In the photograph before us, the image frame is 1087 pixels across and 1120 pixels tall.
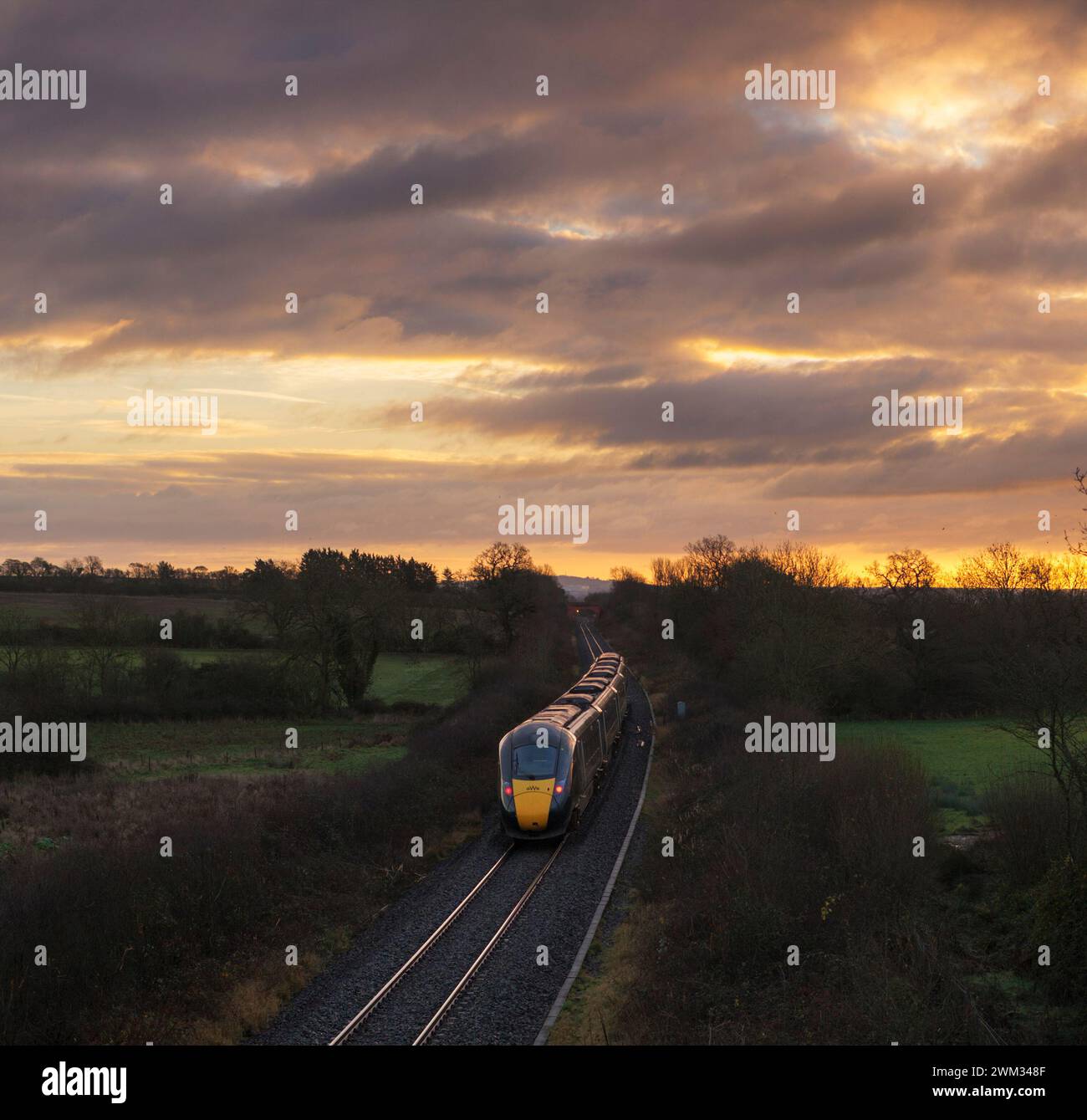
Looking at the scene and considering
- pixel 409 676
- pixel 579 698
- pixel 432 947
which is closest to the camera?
pixel 432 947

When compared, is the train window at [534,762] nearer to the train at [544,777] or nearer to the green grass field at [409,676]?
the train at [544,777]

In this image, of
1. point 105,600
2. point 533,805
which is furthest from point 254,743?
point 533,805

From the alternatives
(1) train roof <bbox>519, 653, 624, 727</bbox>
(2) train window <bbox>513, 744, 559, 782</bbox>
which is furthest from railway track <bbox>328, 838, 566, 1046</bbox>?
(1) train roof <bbox>519, 653, 624, 727</bbox>

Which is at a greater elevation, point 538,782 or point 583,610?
point 583,610

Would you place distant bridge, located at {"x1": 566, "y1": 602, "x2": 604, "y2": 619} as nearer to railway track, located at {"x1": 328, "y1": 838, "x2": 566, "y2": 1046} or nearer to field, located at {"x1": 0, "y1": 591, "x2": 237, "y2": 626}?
field, located at {"x1": 0, "y1": 591, "x2": 237, "y2": 626}

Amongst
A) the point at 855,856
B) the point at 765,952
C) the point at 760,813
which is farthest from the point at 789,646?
the point at 765,952

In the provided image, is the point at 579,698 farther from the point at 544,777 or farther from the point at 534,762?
the point at 544,777

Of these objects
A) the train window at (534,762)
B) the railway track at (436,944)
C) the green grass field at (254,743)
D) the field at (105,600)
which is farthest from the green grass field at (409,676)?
the railway track at (436,944)

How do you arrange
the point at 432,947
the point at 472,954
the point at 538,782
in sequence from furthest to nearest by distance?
the point at 538,782 < the point at 432,947 < the point at 472,954
